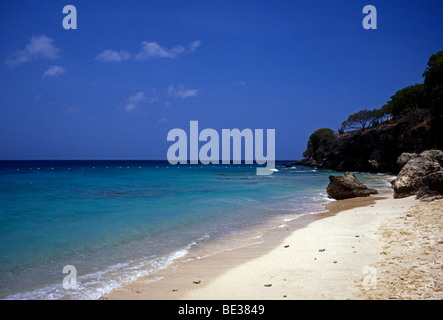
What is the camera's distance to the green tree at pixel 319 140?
82750mm

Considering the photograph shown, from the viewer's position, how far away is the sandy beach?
12.6ft

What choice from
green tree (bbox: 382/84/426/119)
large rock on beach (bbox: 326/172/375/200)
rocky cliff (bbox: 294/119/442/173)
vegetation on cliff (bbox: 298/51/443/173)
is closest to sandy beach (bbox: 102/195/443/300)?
large rock on beach (bbox: 326/172/375/200)

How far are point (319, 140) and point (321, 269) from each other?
89.5m

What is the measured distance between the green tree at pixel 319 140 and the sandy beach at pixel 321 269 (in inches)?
3051

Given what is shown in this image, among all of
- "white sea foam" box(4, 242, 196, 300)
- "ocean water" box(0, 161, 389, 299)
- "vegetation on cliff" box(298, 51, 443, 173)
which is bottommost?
"ocean water" box(0, 161, 389, 299)

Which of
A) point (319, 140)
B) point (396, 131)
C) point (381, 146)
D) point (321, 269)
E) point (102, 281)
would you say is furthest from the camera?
point (319, 140)

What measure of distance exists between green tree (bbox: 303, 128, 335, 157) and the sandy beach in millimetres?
77496

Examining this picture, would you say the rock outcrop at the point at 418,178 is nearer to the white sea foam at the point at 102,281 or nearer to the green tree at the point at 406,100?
the white sea foam at the point at 102,281

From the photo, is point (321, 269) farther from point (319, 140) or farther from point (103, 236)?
→ point (319, 140)

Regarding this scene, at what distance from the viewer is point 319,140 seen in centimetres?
8900

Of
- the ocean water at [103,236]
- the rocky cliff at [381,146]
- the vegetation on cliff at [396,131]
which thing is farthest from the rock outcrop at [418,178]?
the vegetation on cliff at [396,131]

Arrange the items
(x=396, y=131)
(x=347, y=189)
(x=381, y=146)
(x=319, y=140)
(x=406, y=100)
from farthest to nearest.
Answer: (x=319, y=140) < (x=406, y=100) < (x=381, y=146) < (x=396, y=131) < (x=347, y=189)

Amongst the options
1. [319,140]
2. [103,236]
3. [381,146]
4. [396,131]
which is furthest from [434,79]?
[319,140]

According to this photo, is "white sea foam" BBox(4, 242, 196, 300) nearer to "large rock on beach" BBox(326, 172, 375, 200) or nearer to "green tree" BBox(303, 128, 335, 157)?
"large rock on beach" BBox(326, 172, 375, 200)
